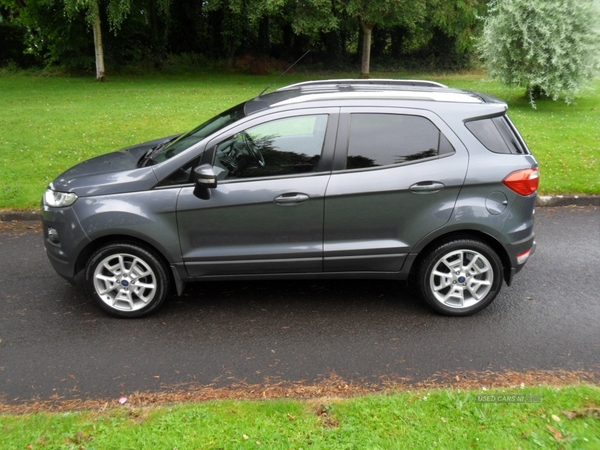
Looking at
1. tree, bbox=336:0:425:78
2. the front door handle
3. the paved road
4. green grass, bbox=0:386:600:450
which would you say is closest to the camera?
green grass, bbox=0:386:600:450

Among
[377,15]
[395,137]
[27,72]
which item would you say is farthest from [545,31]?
[27,72]

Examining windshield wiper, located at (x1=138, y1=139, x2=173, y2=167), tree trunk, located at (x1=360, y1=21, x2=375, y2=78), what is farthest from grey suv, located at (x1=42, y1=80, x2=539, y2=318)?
tree trunk, located at (x1=360, y1=21, x2=375, y2=78)

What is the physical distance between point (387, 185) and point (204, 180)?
1.48 meters

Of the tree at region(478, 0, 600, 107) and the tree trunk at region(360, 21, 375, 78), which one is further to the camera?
the tree trunk at region(360, 21, 375, 78)

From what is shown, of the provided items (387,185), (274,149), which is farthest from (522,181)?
(274,149)

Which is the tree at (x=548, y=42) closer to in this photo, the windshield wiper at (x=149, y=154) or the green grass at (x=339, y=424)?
the windshield wiper at (x=149, y=154)

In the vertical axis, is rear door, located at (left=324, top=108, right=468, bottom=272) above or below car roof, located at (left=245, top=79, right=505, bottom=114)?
below

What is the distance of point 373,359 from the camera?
4320mm

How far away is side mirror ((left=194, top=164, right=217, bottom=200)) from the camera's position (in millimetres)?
4508

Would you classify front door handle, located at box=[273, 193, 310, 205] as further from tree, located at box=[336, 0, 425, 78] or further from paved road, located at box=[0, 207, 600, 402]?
tree, located at box=[336, 0, 425, 78]

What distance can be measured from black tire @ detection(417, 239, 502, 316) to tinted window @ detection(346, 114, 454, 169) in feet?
2.69

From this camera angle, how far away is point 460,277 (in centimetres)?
487

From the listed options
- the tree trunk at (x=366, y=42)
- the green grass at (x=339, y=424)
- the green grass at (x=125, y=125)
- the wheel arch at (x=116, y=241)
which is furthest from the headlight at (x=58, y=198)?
the tree trunk at (x=366, y=42)

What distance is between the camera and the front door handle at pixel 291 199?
4637 millimetres
